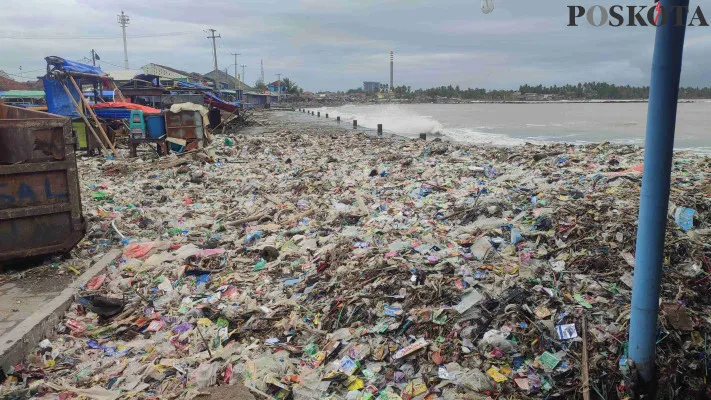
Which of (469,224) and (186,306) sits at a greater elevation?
(469,224)

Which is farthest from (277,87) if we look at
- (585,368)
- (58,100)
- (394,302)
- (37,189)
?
(585,368)

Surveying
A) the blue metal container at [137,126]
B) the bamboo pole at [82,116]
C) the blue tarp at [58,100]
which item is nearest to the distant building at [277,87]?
the blue tarp at [58,100]

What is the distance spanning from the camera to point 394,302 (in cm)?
396

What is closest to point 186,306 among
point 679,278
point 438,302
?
point 438,302

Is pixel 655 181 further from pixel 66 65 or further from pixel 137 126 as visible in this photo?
pixel 66 65

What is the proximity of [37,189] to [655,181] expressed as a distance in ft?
19.2

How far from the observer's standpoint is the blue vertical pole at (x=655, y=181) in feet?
7.90

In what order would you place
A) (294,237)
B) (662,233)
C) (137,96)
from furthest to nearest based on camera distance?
(137,96) → (294,237) → (662,233)

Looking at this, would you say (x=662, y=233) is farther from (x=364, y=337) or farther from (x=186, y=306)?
(x=186, y=306)

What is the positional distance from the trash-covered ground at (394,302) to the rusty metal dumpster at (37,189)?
716 mm

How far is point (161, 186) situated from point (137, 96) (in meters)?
16.6

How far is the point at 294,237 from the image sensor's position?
6395 millimetres

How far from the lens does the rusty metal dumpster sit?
17.0 ft

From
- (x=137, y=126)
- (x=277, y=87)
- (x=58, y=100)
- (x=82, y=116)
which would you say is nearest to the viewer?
(x=137, y=126)
